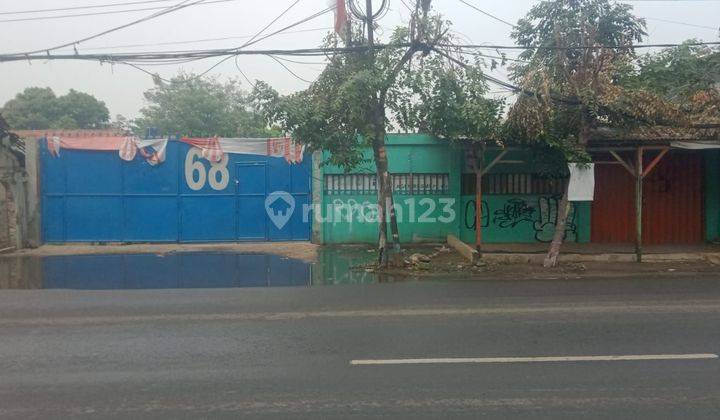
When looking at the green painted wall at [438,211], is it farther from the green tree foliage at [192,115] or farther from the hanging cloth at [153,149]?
the green tree foliage at [192,115]

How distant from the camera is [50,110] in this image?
35438 millimetres

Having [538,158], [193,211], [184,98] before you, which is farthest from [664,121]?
[184,98]

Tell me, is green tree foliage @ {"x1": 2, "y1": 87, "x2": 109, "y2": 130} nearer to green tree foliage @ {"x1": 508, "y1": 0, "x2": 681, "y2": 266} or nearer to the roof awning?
green tree foliage @ {"x1": 508, "y1": 0, "x2": 681, "y2": 266}

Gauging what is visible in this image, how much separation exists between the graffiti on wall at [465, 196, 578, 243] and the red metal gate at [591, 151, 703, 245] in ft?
2.64

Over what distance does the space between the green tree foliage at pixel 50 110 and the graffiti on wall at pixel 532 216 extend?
1057 inches

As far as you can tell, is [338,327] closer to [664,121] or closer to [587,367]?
[587,367]

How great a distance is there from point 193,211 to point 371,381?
468 inches

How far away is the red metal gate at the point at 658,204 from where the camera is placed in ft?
51.3

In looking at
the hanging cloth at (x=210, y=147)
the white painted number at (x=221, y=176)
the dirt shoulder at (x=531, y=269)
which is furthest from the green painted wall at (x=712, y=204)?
the hanging cloth at (x=210, y=147)

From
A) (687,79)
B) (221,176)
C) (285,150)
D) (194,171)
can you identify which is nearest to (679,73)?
(687,79)

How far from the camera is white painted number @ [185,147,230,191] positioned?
16.1 metres

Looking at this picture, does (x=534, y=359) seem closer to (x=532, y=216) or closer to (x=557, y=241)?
(x=557, y=241)

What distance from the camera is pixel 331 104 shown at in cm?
1166

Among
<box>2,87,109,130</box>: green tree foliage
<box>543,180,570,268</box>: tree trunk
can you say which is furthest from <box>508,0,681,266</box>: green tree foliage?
<box>2,87,109,130</box>: green tree foliage
